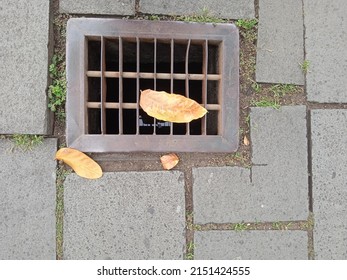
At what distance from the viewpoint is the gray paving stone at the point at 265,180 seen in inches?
82.3

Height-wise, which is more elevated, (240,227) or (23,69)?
(23,69)

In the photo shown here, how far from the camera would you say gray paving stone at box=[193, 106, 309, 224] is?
209 centimetres

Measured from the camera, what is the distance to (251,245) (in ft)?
6.86

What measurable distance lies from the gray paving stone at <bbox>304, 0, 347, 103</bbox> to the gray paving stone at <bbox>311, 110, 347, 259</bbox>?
0.12m

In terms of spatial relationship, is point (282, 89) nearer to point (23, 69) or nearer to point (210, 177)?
point (210, 177)

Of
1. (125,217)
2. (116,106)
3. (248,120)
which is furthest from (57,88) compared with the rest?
(248,120)

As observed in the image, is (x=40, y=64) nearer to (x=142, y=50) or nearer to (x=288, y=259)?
(x=142, y=50)

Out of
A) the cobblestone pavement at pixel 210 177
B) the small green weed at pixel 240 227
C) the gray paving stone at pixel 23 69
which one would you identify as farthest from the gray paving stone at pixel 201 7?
the small green weed at pixel 240 227

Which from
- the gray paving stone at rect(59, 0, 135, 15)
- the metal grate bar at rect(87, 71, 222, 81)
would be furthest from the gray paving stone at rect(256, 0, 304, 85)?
the gray paving stone at rect(59, 0, 135, 15)

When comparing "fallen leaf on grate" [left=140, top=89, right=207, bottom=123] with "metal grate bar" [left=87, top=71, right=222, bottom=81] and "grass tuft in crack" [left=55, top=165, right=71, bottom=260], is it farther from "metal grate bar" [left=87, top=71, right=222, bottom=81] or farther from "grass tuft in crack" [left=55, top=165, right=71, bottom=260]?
"grass tuft in crack" [left=55, top=165, right=71, bottom=260]

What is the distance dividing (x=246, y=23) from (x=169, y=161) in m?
0.80

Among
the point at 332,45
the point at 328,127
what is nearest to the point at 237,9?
the point at 332,45

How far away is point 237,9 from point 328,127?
0.75 m

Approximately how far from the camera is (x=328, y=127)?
214 centimetres
